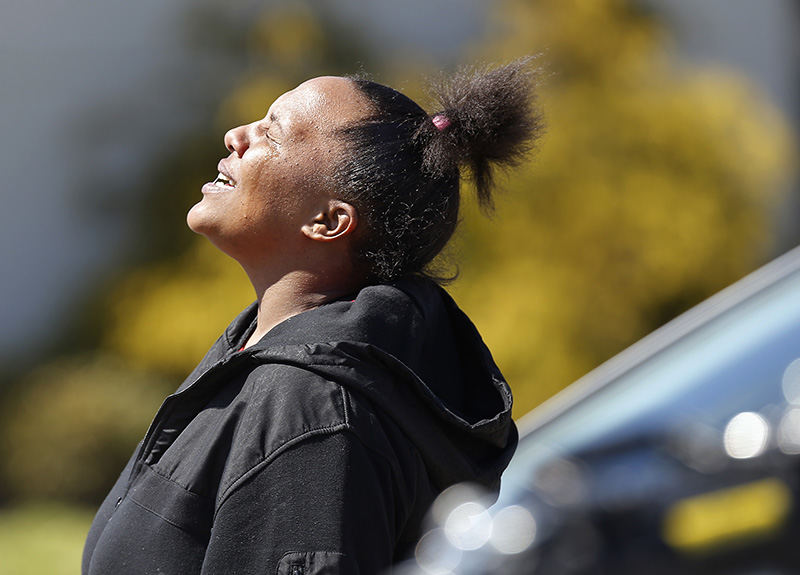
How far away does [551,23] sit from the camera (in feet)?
16.8

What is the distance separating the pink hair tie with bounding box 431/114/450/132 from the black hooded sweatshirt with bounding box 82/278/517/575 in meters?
0.33

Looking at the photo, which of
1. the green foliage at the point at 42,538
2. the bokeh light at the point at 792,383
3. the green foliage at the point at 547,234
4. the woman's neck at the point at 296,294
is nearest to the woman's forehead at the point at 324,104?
the woman's neck at the point at 296,294

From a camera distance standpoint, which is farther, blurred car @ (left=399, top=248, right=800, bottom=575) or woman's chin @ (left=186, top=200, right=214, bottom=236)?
woman's chin @ (left=186, top=200, right=214, bottom=236)

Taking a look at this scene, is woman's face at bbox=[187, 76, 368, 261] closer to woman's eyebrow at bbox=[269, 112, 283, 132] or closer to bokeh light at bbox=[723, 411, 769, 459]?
woman's eyebrow at bbox=[269, 112, 283, 132]

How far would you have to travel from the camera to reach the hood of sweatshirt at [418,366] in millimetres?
1615

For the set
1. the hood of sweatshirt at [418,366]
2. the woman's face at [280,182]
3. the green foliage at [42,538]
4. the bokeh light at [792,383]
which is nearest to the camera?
the bokeh light at [792,383]

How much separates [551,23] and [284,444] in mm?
4027

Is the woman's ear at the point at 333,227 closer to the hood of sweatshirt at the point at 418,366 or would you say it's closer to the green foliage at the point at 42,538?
the hood of sweatshirt at the point at 418,366

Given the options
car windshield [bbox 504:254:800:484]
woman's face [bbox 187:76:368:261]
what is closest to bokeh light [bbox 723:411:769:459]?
car windshield [bbox 504:254:800:484]

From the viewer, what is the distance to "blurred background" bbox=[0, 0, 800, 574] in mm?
4992

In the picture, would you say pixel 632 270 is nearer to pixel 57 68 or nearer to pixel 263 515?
pixel 57 68

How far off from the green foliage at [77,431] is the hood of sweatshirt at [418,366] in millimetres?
3356

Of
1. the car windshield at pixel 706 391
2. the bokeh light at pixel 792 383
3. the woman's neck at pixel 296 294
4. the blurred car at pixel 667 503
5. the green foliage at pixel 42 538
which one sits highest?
the woman's neck at pixel 296 294

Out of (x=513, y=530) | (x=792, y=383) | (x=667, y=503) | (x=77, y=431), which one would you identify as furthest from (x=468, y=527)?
(x=77, y=431)
